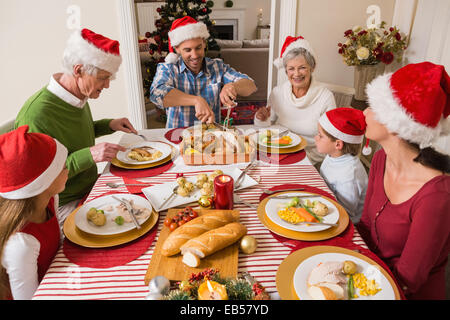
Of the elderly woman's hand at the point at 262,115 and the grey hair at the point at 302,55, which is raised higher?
the grey hair at the point at 302,55

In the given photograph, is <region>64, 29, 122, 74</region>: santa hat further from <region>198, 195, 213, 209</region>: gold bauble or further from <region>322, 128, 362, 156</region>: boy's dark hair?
<region>322, 128, 362, 156</region>: boy's dark hair

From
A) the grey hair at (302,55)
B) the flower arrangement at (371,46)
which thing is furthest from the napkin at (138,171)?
the flower arrangement at (371,46)

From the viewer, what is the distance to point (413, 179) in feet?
3.71

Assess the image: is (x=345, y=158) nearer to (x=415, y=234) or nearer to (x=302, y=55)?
(x=415, y=234)

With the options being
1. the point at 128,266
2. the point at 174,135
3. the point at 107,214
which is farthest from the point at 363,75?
the point at 128,266

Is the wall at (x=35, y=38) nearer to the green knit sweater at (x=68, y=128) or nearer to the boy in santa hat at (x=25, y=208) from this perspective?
the green knit sweater at (x=68, y=128)

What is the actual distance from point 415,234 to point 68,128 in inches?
63.0

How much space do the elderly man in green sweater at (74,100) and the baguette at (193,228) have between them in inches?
25.4

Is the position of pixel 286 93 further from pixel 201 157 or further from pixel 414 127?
pixel 414 127

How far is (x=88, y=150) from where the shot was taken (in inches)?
57.9

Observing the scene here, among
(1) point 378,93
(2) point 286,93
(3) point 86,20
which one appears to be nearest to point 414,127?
(1) point 378,93

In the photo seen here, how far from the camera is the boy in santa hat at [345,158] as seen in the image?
149cm

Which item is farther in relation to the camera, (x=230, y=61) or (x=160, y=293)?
(x=230, y=61)

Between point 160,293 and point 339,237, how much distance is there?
0.60 meters
